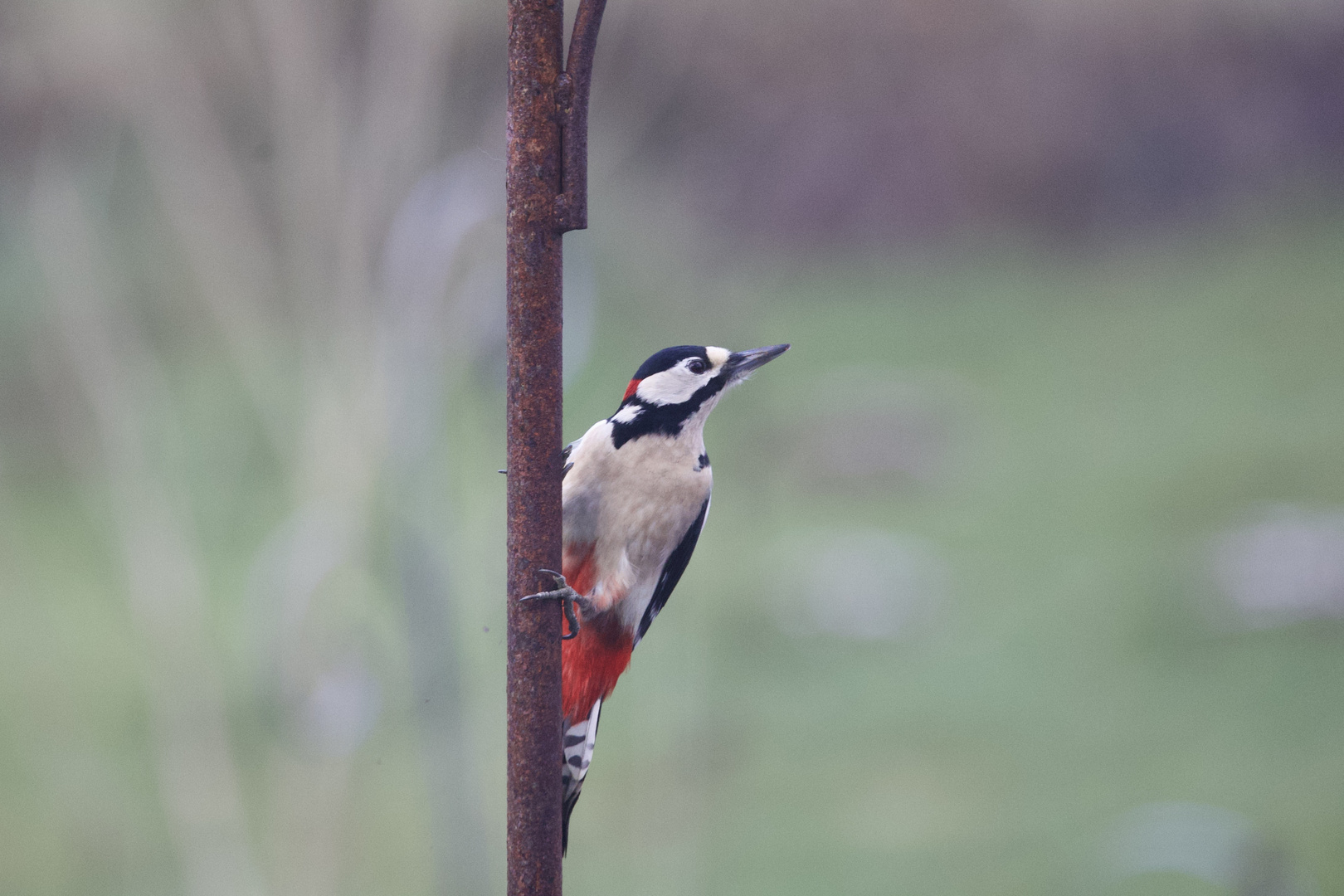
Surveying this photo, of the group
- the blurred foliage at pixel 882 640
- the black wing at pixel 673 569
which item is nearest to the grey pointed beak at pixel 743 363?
the black wing at pixel 673 569

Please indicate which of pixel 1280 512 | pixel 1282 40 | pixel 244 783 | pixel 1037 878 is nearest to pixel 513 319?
Answer: pixel 244 783

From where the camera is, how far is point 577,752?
105cm

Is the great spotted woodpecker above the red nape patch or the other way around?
above

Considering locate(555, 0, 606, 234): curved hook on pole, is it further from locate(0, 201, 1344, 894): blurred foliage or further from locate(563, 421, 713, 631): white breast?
locate(0, 201, 1344, 894): blurred foliage

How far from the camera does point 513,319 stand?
0.66m

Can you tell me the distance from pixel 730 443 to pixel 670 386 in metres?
1.97

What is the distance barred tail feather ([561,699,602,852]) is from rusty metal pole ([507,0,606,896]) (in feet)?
0.98

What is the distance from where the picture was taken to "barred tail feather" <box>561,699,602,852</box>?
1009 millimetres

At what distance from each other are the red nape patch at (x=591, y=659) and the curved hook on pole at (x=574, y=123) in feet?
1.51

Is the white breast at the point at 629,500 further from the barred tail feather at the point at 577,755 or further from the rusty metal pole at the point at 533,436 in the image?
the rusty metal pole at the point at 533,436

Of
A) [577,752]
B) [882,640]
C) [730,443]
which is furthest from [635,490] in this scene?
[882,640]

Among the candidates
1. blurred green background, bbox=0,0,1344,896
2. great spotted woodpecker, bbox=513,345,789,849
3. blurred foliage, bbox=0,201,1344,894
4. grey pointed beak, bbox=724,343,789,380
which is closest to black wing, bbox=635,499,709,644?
great spotted woodpecker, bbox=513,345,789,849

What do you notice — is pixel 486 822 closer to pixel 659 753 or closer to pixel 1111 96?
pixel 659 753

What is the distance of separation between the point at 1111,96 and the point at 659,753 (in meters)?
2.89
